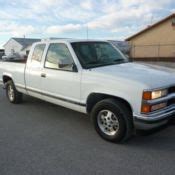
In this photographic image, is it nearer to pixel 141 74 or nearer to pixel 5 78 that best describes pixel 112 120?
pixel 141 74

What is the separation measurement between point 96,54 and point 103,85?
114 cm

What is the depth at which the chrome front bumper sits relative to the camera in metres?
3.92

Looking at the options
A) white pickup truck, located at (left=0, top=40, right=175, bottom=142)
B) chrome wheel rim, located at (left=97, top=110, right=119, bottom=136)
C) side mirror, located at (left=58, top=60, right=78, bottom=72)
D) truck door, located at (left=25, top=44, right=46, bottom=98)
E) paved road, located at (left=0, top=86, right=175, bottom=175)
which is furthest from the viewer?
truck door, located at (left=25, top=44, right=46, bottom=98)

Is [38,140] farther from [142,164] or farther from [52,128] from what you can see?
[142,164]

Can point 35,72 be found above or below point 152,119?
above

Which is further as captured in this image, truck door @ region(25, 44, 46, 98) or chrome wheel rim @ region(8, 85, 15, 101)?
chrome wheel rim @ region(8, 85, 15, 101)

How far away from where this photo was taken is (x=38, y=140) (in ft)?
15.6

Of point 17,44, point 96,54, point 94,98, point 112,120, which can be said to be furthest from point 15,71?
point 17,44

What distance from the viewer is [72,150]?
4.31 m

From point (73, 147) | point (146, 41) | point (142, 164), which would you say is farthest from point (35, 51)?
point (146, 41)

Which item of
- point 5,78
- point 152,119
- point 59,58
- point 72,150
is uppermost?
point 59,58

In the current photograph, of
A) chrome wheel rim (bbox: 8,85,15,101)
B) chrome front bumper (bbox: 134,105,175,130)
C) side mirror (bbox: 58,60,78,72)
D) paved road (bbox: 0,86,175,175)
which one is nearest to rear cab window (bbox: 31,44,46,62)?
side mirror (bbox: 58,60,78,72)

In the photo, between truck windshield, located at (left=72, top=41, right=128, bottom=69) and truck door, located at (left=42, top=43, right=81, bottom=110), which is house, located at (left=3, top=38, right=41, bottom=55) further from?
truck windshield, located at (left=72, top=41, right=128, bottom=69)

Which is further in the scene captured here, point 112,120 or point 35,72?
point 35,72
